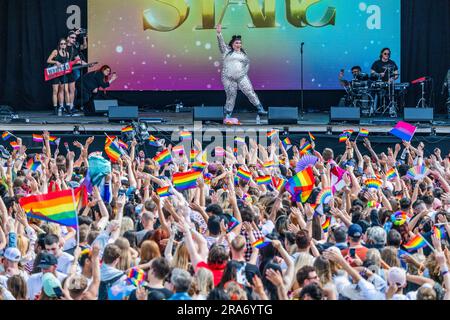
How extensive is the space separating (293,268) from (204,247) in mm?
813

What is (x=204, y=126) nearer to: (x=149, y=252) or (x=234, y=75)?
(x=234, y=75)

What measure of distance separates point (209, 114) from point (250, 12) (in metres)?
4.38

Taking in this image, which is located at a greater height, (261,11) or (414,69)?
(261,11)

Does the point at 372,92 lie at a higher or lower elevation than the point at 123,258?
higher

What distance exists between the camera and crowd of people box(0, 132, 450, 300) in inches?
259

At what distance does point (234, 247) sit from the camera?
23.6 feet

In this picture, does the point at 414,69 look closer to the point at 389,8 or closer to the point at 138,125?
the point at 389,8

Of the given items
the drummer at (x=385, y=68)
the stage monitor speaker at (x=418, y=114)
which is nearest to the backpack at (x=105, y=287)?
the stage monitor speaker at (x=418, y=114)

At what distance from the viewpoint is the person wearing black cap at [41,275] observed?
23.0 feet

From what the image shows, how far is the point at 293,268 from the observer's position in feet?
23.3

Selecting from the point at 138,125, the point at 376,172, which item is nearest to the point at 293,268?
the point at 376,172

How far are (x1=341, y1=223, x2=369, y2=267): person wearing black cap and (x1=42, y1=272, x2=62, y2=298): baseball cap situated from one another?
231cm

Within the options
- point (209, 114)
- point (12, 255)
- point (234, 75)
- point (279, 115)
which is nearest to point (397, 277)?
point (12, 255)

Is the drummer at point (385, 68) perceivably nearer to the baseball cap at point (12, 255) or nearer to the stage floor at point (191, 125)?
the stage floor at point (191, 125)
